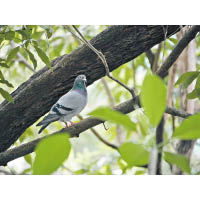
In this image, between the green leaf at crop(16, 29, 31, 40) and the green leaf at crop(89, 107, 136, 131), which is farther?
the green leaf at crop(16, 29, 31, 40)

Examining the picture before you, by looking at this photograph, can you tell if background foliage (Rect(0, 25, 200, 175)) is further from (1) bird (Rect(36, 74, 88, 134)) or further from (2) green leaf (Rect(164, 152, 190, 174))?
(2) green leaf (Rect(164, 152, 190, 174))

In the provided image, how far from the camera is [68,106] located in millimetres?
645

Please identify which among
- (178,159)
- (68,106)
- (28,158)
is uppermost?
(178,159)

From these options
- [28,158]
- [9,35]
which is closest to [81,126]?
[28,158]

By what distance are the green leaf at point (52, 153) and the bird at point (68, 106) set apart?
440 millimetres

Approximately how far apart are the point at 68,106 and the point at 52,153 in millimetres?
451

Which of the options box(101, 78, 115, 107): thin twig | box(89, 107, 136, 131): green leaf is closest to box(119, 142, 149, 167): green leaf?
box(89, 107, 136, 131): green leaf

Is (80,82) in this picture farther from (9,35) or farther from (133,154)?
(133,154)

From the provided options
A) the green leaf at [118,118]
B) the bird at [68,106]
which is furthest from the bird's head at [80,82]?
the green leaf at [118,118]

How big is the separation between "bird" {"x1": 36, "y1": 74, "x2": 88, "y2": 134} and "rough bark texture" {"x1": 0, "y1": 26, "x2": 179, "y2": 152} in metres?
0.02

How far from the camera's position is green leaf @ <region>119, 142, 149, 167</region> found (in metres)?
0.21
